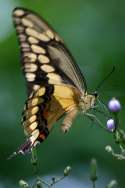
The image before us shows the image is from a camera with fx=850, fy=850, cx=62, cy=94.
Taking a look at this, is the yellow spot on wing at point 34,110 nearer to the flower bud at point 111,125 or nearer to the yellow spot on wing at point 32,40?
the yellow spot on wing at point 32,40

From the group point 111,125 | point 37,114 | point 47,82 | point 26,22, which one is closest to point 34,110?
point 37,114

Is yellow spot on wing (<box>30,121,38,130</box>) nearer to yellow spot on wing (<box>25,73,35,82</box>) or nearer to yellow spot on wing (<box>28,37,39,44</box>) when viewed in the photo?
yellow spot on wing (<box>25,73,35,82</box>)

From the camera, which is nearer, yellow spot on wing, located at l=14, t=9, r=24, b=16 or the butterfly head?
yellow spot on wing, located at l=14, t=9, r=24, b=16

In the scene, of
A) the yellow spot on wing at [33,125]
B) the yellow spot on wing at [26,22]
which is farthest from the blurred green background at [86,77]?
the yellow spot on wing at [26,22]

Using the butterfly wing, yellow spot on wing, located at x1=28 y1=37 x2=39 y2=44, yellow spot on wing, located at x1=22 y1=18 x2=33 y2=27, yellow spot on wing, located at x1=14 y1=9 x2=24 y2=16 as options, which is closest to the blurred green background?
the butterfly wing

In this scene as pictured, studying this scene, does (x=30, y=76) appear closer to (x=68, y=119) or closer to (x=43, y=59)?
(x=43, y=59)
